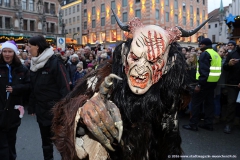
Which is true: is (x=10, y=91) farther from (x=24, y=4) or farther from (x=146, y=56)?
(x=24, y=4)

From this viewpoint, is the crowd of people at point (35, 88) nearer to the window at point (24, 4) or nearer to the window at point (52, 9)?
the window at point (24, 4)

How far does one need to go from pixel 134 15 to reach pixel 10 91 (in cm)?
3871

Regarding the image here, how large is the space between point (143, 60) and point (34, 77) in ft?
8.15

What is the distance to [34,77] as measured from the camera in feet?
11.7

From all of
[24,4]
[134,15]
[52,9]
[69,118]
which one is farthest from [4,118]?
[52,9]

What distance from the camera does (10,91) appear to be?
3.54m

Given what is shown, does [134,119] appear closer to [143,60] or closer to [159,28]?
[143,60]

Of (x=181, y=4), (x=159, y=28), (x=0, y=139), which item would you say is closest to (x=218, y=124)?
(x=0, y=139)

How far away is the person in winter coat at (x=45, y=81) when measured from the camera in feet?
11.4

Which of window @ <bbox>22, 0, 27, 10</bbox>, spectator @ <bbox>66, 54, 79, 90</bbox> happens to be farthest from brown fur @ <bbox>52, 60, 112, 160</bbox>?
window @ <bbox>22, 0, 27, 10</bbox>

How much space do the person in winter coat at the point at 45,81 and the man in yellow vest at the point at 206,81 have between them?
120 inches

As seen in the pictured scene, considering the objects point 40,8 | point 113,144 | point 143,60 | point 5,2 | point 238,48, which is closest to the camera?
point 113,144

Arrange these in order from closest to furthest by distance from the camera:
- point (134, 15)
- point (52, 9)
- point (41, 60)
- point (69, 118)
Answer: point (69, 118) < point (41, 60) < point (134, 15) < point (52, 9)

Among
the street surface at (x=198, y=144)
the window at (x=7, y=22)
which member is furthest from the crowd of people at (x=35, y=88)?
the window at (x=7, y=22)
